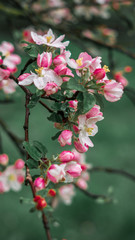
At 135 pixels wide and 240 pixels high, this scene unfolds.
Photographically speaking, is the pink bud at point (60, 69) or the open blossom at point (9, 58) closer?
the pink bud at point (60, 69)

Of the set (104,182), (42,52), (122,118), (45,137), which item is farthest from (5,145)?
(42,52)

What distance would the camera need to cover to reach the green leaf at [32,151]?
1.89ft

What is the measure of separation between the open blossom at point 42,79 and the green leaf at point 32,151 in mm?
106

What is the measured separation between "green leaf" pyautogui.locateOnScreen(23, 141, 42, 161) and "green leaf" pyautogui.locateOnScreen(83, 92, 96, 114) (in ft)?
0.39

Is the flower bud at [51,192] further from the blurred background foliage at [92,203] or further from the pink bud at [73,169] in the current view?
the blurred background foliage at [92,203]

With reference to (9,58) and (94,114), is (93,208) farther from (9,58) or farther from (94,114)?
(94,114)

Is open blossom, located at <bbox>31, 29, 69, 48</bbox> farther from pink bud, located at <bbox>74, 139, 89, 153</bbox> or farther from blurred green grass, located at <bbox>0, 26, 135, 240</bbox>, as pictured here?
blurred green grass, located at <bbox>0, 26, 135, 240</bbox>

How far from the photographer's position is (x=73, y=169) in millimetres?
584

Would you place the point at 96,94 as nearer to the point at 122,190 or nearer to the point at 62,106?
the point at 62,106

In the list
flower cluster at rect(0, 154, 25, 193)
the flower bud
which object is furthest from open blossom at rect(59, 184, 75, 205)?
the flower bud

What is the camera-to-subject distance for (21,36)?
5.34 feet

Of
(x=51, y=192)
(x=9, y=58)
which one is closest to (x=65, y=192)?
(x=9, y=58)

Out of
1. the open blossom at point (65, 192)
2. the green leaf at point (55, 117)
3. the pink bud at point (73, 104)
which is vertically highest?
the open blossom at point (65, 192)

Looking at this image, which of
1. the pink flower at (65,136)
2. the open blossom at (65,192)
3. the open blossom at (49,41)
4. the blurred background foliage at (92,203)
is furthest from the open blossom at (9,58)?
the blurred background foliage at (92,203)
